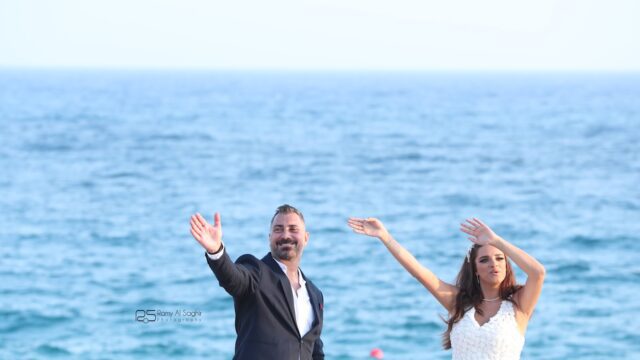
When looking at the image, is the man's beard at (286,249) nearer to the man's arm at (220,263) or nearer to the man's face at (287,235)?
the man's face at (287,235)

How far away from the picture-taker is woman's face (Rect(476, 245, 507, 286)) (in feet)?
23.9

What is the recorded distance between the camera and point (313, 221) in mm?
37719

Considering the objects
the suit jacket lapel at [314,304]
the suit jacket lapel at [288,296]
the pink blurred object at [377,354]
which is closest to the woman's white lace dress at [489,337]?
the suit jacket lapel at [314,304]

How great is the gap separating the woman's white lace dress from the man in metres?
0.94

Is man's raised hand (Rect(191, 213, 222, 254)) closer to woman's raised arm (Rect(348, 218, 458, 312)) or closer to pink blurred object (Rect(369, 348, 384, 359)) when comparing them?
woman's raised arm (Rect(348, 218, 458, 312))

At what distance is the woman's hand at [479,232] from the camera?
7.18m

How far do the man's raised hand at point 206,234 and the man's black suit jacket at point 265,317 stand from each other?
23 centimetres

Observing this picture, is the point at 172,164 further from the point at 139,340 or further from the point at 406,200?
the point at 139,340

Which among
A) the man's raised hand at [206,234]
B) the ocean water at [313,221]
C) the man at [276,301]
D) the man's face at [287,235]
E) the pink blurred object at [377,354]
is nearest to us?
the man's raised hand at [206,234]

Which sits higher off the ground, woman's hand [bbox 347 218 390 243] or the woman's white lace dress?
woman's hand [bbox 347 218 390 243]

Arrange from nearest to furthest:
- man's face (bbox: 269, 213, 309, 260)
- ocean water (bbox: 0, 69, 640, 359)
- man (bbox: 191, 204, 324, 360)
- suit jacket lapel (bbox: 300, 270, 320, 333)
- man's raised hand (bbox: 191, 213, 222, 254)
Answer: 1. man's raised hand (bbox: 191, 213, 222, 254)
2. man (bbox: 191, 204, 324, 360)
3. man's face (bbox: 269, 213, 309, 260)
4. suit jacket lapel (bbox: 300, 270, 320, 333)
5. ocean water (bbox: 0, 69, 640, 359)

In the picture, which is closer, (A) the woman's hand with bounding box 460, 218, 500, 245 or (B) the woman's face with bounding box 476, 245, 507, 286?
(A) the woman's hand with bounding box 460, 218, 500, 245

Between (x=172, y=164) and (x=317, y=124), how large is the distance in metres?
29.6

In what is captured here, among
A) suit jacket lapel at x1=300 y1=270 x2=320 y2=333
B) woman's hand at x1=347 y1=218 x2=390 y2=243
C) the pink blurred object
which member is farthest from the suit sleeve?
the pink blurred object
